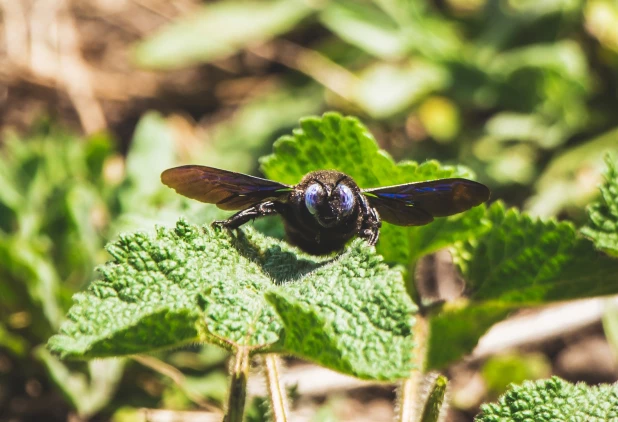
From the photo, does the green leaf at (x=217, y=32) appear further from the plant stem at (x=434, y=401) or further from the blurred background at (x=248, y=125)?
the plant stem at (x=434, y=401)

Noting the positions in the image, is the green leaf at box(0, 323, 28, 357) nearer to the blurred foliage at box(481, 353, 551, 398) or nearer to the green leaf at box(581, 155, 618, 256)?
the blurred foliage at box(481, 353, 551, 398)

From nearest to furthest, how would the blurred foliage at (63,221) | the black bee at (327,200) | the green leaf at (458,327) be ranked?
the black bee at (327,200) → the green leaf at (458,327) → the blurred foliage at (63,221)

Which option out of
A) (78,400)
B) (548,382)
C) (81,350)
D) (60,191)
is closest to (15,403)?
(78,400)

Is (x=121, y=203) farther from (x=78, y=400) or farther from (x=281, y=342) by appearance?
(x=281, y=342)

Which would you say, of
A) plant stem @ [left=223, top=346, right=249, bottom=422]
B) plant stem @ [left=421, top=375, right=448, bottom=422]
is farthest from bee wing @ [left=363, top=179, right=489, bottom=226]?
plant stem @ [left=223, top=346, right=249, bottom=422]

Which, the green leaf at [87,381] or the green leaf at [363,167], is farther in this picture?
the green leaf at [87,381]

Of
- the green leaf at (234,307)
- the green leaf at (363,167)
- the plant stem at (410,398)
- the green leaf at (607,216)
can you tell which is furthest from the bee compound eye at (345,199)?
the green leaf at (607,216)
